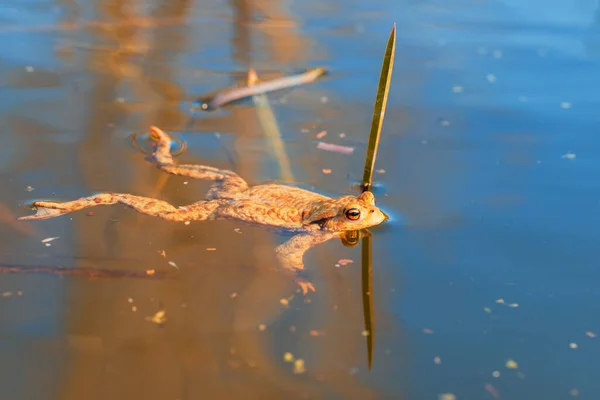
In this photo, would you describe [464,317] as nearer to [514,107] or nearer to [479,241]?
[479,241]

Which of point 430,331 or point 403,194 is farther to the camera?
point 403,194

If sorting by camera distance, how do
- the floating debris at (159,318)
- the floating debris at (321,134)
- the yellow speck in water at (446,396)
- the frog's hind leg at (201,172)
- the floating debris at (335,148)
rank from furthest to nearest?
the floating debris at (321,134) → the floating debris at (335,148) → the frog's hind leg at (201,172) → the floating debris at (159,318) → the yellow speck in water at (446,396)

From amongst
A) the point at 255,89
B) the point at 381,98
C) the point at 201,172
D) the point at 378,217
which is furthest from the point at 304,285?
the point at 255,89

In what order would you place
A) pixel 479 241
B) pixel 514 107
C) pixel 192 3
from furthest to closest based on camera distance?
pixel 192 3
pixel 514 107
pixel 479 241

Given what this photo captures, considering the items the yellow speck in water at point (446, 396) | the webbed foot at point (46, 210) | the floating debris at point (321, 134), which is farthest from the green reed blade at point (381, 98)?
the webbed foot at point (46, 210)

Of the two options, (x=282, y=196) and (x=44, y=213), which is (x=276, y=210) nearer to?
(x=282, y=196)

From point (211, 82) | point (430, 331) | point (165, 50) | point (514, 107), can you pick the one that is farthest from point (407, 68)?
point (430, 331)

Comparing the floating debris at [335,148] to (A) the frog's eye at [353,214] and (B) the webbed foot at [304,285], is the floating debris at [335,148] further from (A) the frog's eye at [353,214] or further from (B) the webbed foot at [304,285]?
(B) the webbed foot at [304,285]

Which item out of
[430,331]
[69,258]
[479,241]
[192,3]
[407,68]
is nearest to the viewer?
[430,331]
